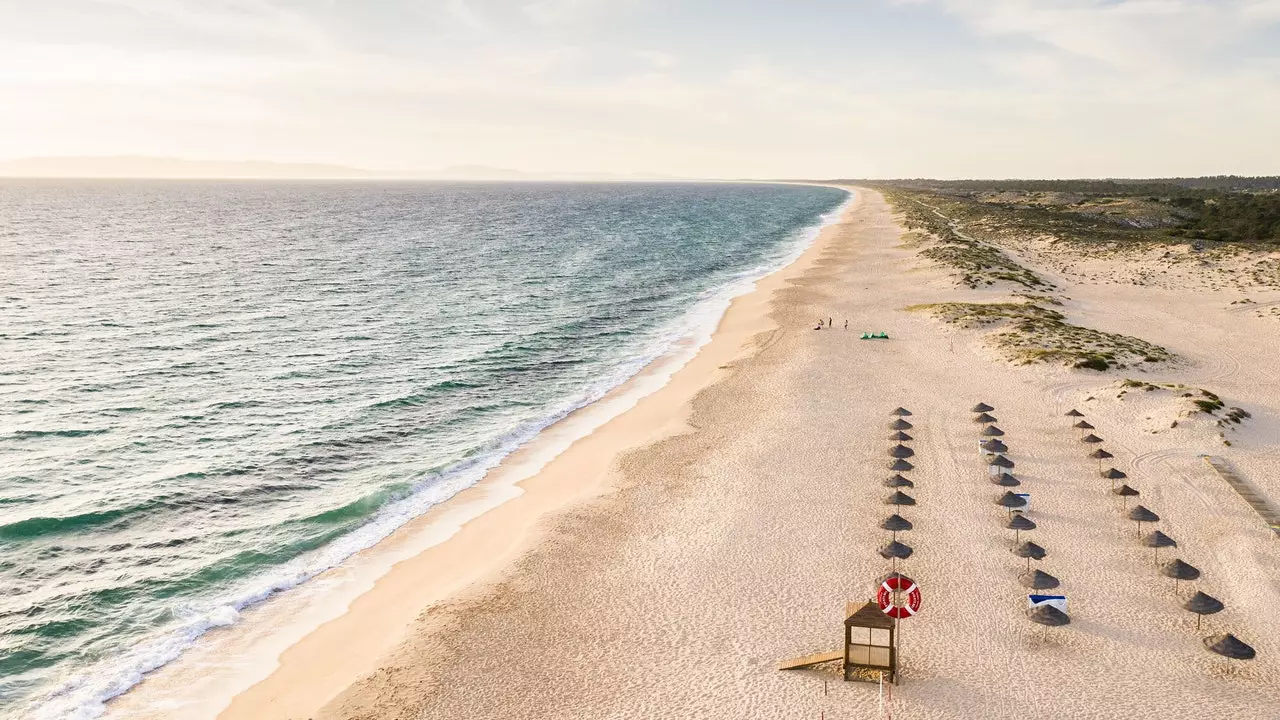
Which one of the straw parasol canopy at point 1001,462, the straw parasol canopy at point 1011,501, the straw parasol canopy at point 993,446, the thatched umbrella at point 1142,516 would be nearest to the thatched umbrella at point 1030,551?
the straw parasol canopy at point 1011,501

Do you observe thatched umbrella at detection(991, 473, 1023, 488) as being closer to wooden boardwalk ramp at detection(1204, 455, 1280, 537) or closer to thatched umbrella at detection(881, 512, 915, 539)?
thatched umbrella at detection(881, 512, 915, 539)

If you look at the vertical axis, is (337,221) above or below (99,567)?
above

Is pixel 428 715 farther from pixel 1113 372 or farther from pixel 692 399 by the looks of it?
pixel 1113 372

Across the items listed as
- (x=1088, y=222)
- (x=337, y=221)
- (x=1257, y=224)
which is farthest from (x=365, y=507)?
(x=337, y=221)

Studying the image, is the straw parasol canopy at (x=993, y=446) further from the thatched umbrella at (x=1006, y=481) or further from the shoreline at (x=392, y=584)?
the shoreline at (x=392, y=584)

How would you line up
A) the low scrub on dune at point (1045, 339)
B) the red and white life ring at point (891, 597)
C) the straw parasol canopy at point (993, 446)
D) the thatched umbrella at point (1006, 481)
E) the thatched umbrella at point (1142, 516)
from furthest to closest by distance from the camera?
the low scrub on dune at point (1045, 339), the straw parasol canopy at point (993, 446), the thatched umbrella at point (1006, 481), the thatched umbrella at point (1142, 516), the red and white life ring at point (891, 597)

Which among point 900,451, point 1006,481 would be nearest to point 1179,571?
point 1006,481
